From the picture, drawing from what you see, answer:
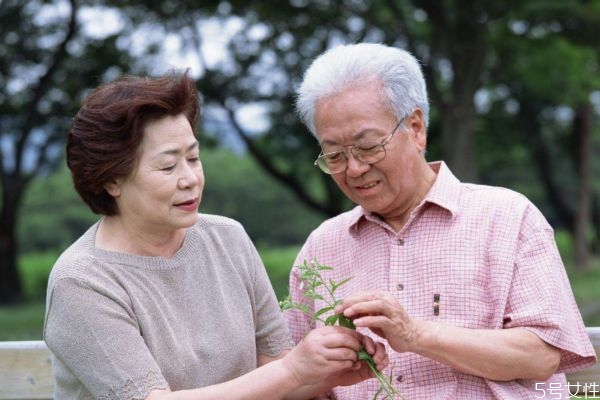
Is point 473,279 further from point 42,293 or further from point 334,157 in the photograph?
point 42,293

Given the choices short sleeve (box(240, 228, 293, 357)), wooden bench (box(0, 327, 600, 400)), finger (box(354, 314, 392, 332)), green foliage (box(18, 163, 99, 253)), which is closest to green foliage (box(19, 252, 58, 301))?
green foliage (box(18, 163, 99, 253))

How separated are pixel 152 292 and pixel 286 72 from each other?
14.1 meters

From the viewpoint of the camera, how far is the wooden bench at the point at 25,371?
3346 millimetres

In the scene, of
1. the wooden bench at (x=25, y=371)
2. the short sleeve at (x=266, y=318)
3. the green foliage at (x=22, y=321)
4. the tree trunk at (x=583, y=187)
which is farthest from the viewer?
the tree trunk at (x=583, y=187)

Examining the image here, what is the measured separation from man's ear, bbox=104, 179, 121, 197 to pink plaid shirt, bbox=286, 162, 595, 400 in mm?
759

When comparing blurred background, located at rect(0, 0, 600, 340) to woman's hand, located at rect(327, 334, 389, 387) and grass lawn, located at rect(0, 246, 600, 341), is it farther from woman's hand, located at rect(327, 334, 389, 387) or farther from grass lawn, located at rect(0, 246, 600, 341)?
woman's hand, located at rect(327, 334, 389, 387)

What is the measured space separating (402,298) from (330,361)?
1.47 feet

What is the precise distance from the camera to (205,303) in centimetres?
283

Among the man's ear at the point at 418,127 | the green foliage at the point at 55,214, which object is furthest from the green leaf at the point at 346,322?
the green foliage at the point at 55,214

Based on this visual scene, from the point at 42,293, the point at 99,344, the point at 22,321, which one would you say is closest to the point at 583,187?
the point at 22,321

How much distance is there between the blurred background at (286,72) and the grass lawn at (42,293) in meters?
Answer: 0.06

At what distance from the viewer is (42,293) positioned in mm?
18859

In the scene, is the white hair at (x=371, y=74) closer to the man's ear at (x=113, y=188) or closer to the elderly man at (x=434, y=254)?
the elderly man at (x=434, y=254)

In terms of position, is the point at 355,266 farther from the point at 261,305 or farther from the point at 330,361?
the point at 330,361
